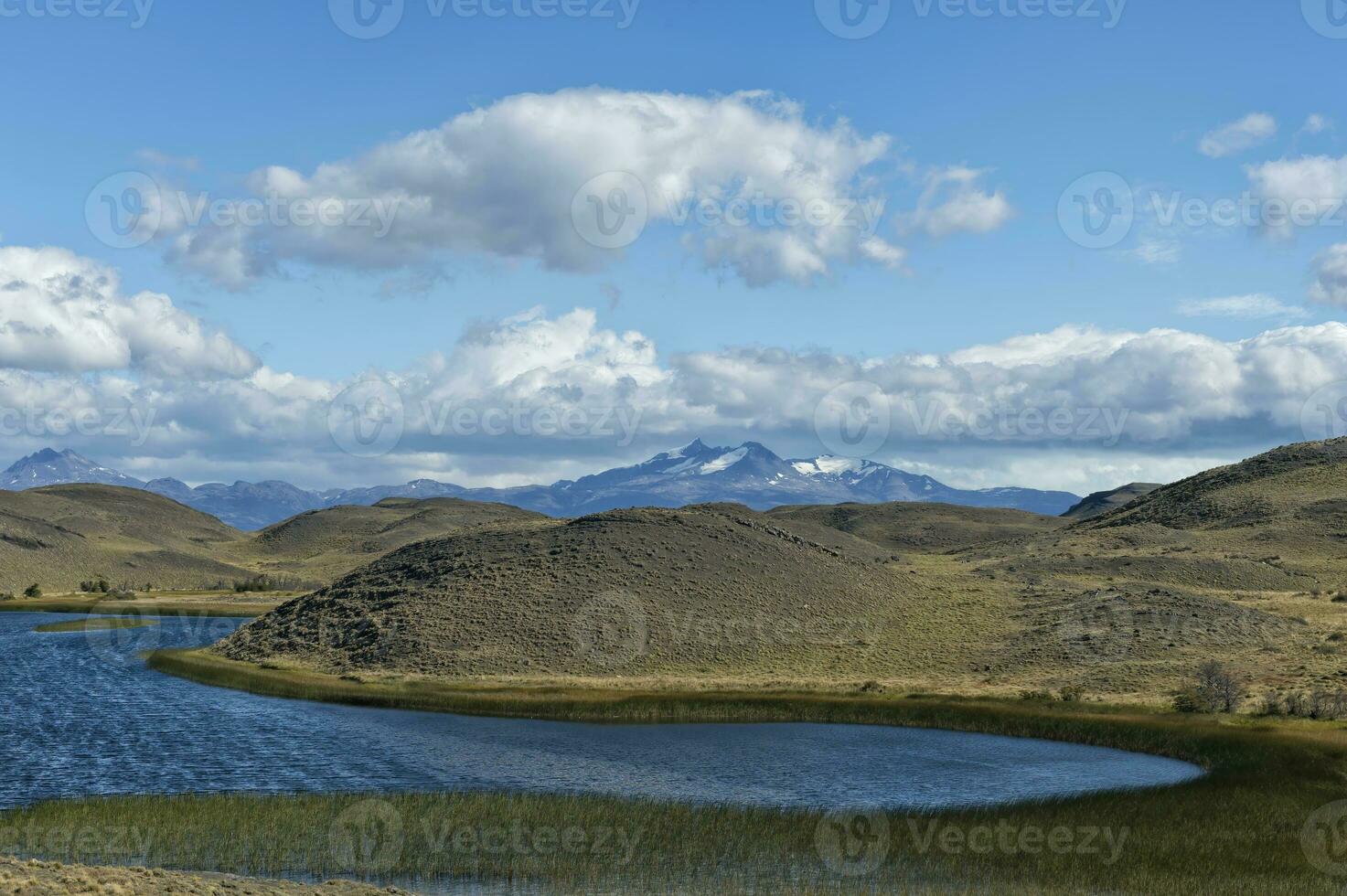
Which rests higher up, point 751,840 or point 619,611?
point 619,611

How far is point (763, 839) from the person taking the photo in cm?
3603

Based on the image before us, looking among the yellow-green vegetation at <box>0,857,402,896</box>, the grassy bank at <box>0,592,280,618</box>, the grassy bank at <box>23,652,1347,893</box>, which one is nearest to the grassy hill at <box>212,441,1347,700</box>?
the grassy bank at <box>23,652,1347,893</box>

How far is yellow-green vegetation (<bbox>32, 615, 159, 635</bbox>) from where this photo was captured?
387 feet

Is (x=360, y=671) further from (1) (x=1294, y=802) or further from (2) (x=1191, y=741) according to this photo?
(1) (x=1294, y=802)

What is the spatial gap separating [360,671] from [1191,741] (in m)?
57.9

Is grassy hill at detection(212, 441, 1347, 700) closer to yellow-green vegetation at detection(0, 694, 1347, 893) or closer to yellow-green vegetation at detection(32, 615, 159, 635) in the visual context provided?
yellow-green vegetation at detection(32, 615, 159, 635)

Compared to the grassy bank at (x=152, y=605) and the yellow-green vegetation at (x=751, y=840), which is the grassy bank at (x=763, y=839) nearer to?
the yellow-green vegetation at (x=751, y=840)

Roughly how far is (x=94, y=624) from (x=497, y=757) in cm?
9591

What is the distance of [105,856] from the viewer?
32219 millimetres

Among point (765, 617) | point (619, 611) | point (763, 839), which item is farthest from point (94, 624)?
point (763, 839)

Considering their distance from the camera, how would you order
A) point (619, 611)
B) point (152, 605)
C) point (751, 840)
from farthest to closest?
point (152, 605) → point (619, 611) → point (751, 840)

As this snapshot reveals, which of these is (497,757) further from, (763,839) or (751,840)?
(763,839)

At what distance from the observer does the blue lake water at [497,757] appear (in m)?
43.7

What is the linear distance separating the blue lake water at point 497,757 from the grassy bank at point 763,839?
326 cm
